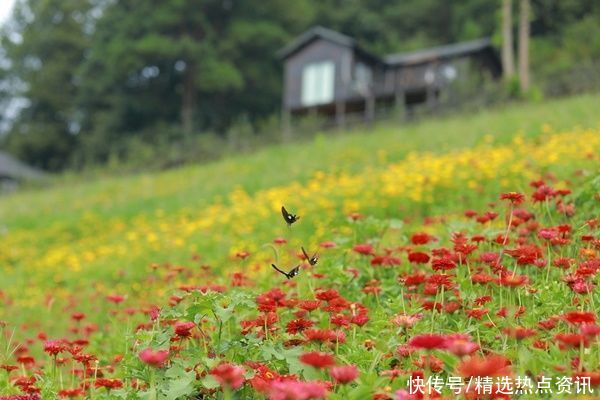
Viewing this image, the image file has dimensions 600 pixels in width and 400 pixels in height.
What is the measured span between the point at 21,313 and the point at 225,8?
33.4 m

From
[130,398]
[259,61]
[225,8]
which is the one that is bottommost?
[130,398]

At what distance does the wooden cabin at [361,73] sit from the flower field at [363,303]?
19.2 metres

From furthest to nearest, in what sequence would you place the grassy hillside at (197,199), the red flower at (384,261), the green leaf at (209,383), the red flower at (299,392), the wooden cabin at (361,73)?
the wooden cabin at (361,73) < the grassy hillside at (197,199) < the red flower at (384,261) < the green leaf at (209,383) < the red flower at (299,392)

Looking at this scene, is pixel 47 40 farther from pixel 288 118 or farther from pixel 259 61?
pixel 288 118

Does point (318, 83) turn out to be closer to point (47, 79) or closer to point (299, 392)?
point (47, 79)

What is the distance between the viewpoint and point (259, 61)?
38.5 m

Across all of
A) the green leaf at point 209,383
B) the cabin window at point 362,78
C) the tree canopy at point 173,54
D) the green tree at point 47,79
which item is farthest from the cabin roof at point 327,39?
the green leaf at point 209,383

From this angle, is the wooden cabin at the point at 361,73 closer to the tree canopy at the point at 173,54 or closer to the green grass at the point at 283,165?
the tree canopy at the point at 173,54

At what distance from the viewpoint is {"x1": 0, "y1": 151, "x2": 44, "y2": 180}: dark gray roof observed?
34.0 metres

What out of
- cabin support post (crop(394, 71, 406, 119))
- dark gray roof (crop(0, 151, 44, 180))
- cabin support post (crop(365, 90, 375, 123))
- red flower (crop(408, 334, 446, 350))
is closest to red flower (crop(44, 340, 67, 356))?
red flower (crop(408, 334, 446, 350))

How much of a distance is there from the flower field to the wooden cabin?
19.2 meters

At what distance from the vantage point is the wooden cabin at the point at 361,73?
28578 mm

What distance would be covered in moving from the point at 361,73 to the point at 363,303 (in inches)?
1069

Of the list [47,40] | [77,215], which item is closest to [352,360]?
[77,215]
